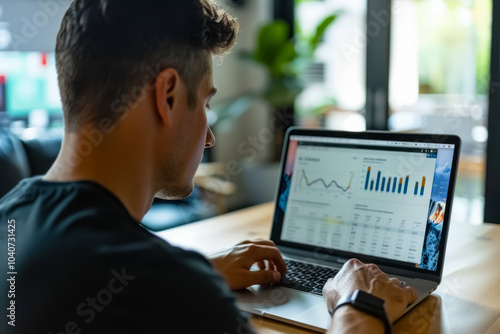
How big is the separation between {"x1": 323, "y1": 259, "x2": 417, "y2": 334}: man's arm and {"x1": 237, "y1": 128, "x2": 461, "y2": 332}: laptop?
0.11ft

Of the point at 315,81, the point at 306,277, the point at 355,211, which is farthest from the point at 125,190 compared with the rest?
the point at 315,81

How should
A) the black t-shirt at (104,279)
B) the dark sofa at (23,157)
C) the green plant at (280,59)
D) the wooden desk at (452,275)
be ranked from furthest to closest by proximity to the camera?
the green plant at (280,59) < the dark sofa at (23,157) < the wooden desk at (452,275) < the black t-shirt at (104,279)

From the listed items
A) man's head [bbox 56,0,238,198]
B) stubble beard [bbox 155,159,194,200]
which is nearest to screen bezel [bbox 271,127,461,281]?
stubble beard [bbox 155,159,194,200]

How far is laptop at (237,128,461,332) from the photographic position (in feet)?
3.71

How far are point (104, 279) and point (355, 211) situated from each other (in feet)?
2.38

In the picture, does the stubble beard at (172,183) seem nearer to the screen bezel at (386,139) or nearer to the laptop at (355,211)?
the laptop at (355,211)

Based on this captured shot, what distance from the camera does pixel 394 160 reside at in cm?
125

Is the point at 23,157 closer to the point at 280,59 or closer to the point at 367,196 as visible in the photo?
the point at 367,196

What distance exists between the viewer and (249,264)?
115 centimetres

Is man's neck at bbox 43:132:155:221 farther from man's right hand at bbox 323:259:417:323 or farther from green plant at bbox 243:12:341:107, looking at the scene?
green plant at bbox 243:12:341:107

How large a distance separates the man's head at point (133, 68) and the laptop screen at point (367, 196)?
545mm

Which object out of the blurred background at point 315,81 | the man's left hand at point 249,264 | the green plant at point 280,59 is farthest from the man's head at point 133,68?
the green plant at point 280,59

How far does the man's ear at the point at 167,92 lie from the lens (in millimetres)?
825

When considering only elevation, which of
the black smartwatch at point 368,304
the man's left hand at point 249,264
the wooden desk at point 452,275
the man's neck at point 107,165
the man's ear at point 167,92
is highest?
the man's ear at point 167,92
